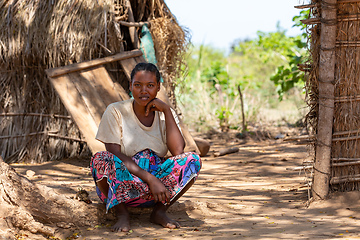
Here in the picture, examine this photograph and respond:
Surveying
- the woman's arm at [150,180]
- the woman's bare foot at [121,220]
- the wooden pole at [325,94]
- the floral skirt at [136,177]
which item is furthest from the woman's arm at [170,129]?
the wooden pole at [325,94]

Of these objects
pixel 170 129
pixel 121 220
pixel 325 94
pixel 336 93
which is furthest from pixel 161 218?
pixel 336 93

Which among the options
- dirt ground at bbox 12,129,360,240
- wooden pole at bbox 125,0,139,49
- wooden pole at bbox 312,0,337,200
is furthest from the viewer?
wooden pole at bbox 125,0,139,49

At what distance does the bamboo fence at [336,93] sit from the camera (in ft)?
10.3

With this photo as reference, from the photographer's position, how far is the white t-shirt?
271cm

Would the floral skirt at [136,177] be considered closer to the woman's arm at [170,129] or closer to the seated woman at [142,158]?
the seated woman at [142,158]

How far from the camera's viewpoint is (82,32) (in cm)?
499

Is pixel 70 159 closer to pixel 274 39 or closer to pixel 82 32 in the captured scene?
pixel 82 32

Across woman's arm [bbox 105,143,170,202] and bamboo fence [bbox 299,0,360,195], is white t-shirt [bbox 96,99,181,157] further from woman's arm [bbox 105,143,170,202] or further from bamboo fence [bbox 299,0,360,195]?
bamboo fence [bbox 299,0,360,195]

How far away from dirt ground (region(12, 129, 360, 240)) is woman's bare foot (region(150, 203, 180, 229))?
5 cm

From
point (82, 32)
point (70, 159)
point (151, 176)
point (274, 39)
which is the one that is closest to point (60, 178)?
point (70, 159)

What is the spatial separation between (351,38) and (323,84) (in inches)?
17.0

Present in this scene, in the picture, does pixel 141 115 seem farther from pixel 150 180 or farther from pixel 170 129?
pixel 150 180

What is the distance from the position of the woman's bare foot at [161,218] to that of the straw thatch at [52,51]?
111 inches

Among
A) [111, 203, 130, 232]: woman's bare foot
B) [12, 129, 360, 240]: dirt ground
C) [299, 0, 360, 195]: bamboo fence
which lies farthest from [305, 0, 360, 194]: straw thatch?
[111, 203, 130, 232]: woman's bare foot
